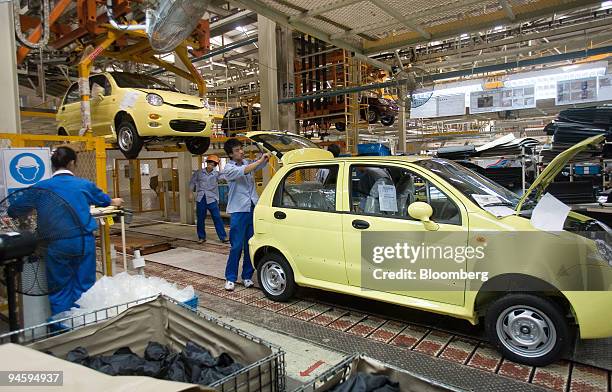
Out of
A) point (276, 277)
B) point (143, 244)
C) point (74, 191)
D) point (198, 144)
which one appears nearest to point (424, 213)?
point (276, 277)

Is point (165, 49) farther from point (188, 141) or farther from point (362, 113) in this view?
point (362, 113)

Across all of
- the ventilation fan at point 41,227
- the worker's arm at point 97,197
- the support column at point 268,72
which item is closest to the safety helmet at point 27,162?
the worker's arm at point 97,197

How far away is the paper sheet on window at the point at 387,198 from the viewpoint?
3631mm

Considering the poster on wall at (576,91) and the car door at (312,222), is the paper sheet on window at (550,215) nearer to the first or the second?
the car door at (312,222)

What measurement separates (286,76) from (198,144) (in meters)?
3.31

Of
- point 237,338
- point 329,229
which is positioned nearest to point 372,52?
point 329,229

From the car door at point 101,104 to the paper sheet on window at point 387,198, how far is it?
4.91 m

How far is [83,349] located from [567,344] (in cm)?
311

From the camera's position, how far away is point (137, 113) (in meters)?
6.21

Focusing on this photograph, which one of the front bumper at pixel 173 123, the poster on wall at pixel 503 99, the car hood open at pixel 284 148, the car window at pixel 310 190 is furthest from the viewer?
the poster on wall at pixel 503 99

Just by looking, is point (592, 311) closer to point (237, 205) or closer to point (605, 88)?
point (237, 205)

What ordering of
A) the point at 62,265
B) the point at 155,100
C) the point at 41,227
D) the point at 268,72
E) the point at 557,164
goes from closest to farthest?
the point at 41,227 < the point at 62,265 < the point at 557,164 < the point at 155,100 < the point at 268,72

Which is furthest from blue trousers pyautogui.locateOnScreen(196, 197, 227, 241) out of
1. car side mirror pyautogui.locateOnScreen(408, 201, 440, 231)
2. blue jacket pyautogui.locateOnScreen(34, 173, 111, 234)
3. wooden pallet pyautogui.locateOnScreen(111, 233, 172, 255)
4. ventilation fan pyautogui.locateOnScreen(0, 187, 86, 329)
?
ventilation fan pyautogui.locateOnScreen(0, 187, 86, 329)

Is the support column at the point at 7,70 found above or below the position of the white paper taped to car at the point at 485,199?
above
